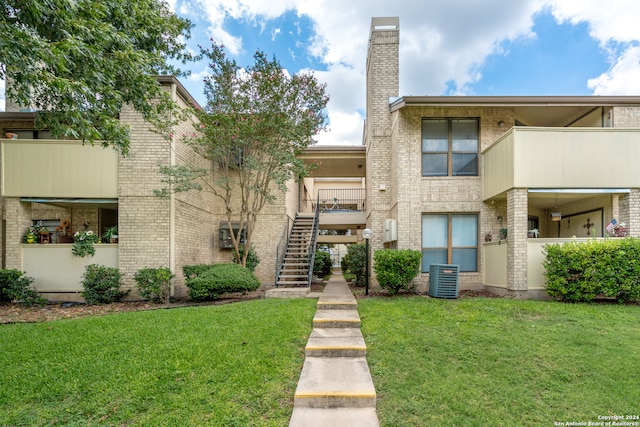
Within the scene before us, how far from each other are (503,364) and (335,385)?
2.27 meters

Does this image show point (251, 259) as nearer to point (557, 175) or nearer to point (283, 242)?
point (283, 242)

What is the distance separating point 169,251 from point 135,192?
1.98 meters

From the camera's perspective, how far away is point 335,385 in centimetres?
385

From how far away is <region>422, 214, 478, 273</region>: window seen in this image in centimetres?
965

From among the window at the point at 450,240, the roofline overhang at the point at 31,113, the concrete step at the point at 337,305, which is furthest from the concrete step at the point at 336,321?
the roofline overhang at the point at 31,113

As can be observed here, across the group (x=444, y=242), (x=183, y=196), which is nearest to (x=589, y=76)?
(x=444, y=242)

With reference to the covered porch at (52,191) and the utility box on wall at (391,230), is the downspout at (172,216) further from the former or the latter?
the utility box on wall at (391,230)

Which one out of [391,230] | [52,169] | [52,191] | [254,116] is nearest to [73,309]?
[52,191]

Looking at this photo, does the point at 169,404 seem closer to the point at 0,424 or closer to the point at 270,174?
the point at 0,424

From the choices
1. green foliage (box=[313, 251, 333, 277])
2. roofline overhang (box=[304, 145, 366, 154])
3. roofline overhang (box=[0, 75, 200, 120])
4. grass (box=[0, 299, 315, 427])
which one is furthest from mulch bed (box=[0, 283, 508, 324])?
roofline overhang (box=[304, 145, 366, 154])

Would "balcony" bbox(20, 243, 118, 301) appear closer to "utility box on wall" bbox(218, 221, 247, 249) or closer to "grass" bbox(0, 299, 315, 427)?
"grass" bbox(0, 299, 315, 427)

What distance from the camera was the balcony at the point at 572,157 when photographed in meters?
8.05

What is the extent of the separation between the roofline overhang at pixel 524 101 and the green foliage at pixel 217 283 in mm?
6790

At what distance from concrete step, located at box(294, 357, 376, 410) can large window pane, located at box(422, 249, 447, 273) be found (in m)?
5.70
